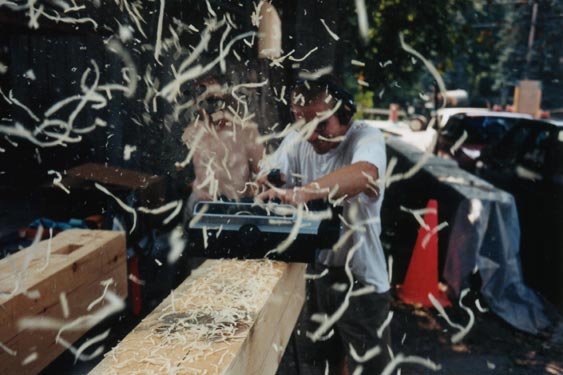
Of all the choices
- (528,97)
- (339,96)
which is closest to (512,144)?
(339,96)

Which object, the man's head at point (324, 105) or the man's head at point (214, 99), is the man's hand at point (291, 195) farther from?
the man's head at point (214, 99)

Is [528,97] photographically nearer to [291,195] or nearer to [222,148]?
[222,148]

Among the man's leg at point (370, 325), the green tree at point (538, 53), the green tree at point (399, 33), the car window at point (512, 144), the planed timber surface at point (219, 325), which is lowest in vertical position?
the man's leg at point (370, 325)

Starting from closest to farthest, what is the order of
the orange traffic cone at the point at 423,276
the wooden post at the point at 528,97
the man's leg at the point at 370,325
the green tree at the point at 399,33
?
the man's leg at the point at 370,325
the orange traffic cone at the point at 423,276
the green tree at the point at 399,33
the wooden post at the point at 528,97

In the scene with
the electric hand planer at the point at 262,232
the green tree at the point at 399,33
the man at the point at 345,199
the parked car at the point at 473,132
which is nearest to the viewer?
the electric hand planer at the point at 262,232

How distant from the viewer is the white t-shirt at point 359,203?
2.88 metres

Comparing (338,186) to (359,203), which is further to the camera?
(359,203)

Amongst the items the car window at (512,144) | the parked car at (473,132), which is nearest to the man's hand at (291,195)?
the car window at (512,144)

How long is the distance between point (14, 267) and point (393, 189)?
9036mm

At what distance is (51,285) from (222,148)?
2777 mm

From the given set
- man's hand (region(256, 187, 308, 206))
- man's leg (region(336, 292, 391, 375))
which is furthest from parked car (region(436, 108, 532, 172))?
man's hand (region(256, 187, 308, 206))

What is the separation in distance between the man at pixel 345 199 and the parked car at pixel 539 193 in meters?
3.28

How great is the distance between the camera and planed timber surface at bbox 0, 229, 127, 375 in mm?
2100

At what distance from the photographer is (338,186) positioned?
264 centimetres
